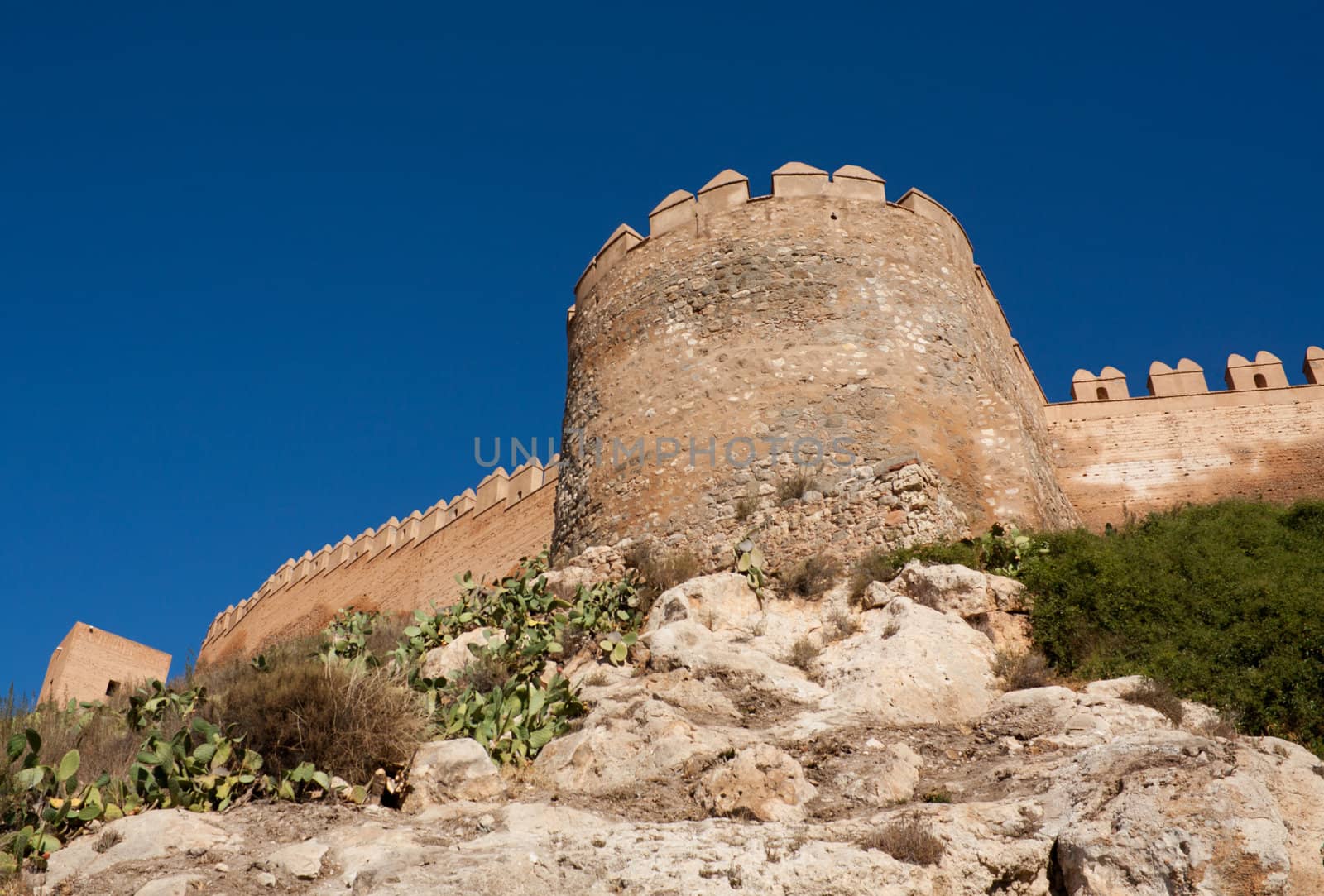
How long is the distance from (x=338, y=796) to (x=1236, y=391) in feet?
47.2

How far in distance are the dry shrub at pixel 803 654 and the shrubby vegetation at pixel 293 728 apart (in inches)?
46.7

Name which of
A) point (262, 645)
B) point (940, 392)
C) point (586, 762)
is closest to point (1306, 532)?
point (940, 392)

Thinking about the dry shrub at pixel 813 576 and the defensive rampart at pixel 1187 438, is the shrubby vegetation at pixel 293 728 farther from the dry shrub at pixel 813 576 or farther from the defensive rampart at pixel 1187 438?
the defensive rampart at pixel 1187 438

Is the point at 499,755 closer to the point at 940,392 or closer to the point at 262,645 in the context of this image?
the point at 940,392

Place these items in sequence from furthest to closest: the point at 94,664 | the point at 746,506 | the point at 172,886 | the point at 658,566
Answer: the point at 94,664
the point at 746,506
the point at 658,566
the point at 172,886

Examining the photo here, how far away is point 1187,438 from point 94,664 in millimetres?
19787

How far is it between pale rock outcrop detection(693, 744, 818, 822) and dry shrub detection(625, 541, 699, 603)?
3774 millimetres

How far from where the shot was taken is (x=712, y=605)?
9438mm

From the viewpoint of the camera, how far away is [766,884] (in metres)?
5.24

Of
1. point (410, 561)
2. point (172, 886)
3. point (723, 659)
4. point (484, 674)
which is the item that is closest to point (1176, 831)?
point (723, 659)

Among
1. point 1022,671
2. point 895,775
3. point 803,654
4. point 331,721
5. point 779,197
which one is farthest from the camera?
point 779,197

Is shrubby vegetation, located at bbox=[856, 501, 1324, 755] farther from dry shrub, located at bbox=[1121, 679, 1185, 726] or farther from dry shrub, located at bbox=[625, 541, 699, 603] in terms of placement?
dry shrub, located at bbox=[625, 541, 699, 603]

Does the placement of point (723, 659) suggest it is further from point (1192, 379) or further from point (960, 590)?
point (1192, 379)

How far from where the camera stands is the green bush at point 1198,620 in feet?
24.6
